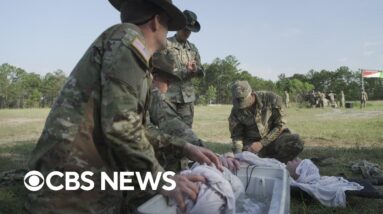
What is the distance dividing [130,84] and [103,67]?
153mm

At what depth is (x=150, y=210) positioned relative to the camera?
6.88 feet

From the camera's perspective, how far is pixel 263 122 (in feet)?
18.3

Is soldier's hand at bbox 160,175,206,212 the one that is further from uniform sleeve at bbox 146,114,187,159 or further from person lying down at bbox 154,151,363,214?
uniform sleeve at bbox 146,114,187,159

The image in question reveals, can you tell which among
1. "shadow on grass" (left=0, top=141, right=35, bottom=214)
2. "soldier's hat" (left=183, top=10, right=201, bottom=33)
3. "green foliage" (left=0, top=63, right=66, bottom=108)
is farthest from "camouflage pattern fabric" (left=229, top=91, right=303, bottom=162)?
"green foliage" (left=0, top=63, right=66, bottom=108)

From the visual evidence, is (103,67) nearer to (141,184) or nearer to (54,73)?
(141,184)

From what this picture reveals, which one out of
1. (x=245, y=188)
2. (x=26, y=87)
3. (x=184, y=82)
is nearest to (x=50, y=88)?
(x=26, y=87)

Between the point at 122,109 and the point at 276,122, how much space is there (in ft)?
13.3

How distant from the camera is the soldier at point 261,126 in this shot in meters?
5.30

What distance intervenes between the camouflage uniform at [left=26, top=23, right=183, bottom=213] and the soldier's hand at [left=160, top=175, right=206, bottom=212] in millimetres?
147

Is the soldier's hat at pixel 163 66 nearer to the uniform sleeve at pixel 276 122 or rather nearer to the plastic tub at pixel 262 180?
the plastic tub at pixel 262 180

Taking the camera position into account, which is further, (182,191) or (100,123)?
(182,191)

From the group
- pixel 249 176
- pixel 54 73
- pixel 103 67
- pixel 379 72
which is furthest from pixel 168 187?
pixel 54 73

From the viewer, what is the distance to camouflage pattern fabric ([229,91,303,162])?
5477mm

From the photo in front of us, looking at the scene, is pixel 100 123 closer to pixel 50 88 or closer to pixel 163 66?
pixel 163 66
